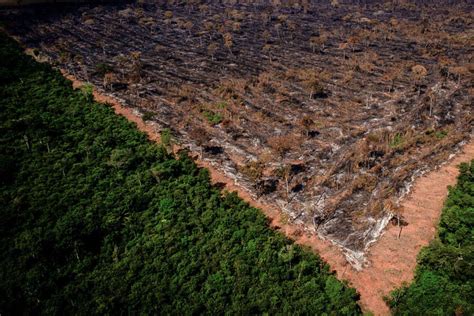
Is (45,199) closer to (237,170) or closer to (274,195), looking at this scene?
(237,170)

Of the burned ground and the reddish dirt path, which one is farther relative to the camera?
the burned ground

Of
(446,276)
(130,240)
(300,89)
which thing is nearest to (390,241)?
(446,276)

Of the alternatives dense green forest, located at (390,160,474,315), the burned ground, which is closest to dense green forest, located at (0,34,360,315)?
dense green forest, located at (390,160,474,315)

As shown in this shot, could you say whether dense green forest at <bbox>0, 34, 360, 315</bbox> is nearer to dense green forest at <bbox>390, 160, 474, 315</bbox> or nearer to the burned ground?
dense green forest at <bbox>390, 160, 474, 315</bbox>

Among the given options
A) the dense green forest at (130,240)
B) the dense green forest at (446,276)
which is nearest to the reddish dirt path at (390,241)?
the dense green forest at (446,276)

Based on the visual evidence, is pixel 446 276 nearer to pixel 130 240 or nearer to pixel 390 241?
pixel 390 241

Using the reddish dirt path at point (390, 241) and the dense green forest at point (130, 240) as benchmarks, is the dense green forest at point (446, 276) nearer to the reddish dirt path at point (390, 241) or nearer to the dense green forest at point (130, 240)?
the reddish dirt path at point (390, 241)
